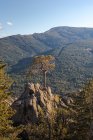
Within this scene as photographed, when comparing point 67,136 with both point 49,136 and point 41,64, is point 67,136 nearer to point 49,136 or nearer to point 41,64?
point 49,136

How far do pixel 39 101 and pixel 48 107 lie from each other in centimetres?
447

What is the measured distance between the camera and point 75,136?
204ft

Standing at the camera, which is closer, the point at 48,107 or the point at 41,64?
the point at 48,107

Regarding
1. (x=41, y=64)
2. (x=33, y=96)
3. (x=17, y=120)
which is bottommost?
(x=17, y=120)

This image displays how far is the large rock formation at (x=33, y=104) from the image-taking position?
78.0 meters


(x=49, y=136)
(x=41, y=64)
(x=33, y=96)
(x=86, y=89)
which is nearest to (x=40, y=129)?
(x=49, y=136)

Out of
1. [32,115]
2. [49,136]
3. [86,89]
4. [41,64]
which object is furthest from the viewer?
[41,64]

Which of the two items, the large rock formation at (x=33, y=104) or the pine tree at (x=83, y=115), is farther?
the large rock formation at (x=33, y=104)

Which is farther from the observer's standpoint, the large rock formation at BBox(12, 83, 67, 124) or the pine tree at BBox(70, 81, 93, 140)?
the large rock formation at BBox(12, 83, 67, 124)

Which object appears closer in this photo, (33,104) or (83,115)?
(83,115)

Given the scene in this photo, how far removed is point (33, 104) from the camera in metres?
79.3

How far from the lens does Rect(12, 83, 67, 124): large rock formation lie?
7800 centimetres

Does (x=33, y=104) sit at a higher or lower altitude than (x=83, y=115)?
lower

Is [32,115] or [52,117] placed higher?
[52,117]
